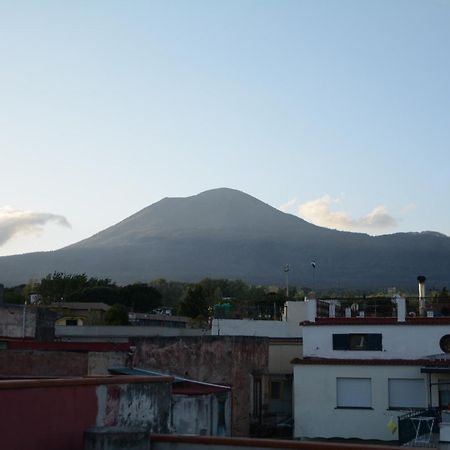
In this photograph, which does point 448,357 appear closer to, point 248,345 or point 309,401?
point 309,401

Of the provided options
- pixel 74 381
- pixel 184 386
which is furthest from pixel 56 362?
pixel 74 381

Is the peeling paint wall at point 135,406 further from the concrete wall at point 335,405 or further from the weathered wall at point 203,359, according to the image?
the concrete wall at point 335,405

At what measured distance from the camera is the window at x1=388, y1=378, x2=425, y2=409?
2945cm

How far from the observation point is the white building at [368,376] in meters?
29.4

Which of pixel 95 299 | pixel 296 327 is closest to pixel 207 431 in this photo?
pixel 296 327

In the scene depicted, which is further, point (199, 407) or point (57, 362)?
point (57, 362)

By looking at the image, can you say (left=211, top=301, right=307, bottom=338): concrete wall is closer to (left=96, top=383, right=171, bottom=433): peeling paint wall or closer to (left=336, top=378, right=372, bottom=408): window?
(left=336, top=378, right=372, bottom=408): window

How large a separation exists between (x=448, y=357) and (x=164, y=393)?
661 inches

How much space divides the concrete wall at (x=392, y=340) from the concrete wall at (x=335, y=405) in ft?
2.94

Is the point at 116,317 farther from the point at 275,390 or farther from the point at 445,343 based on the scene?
the point at 445,343

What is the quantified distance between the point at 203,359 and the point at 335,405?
5595mm

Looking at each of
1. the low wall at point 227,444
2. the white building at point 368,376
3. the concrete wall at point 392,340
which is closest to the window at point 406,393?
the white building at point 368,376

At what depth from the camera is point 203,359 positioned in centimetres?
3009

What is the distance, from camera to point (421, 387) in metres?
29.5
